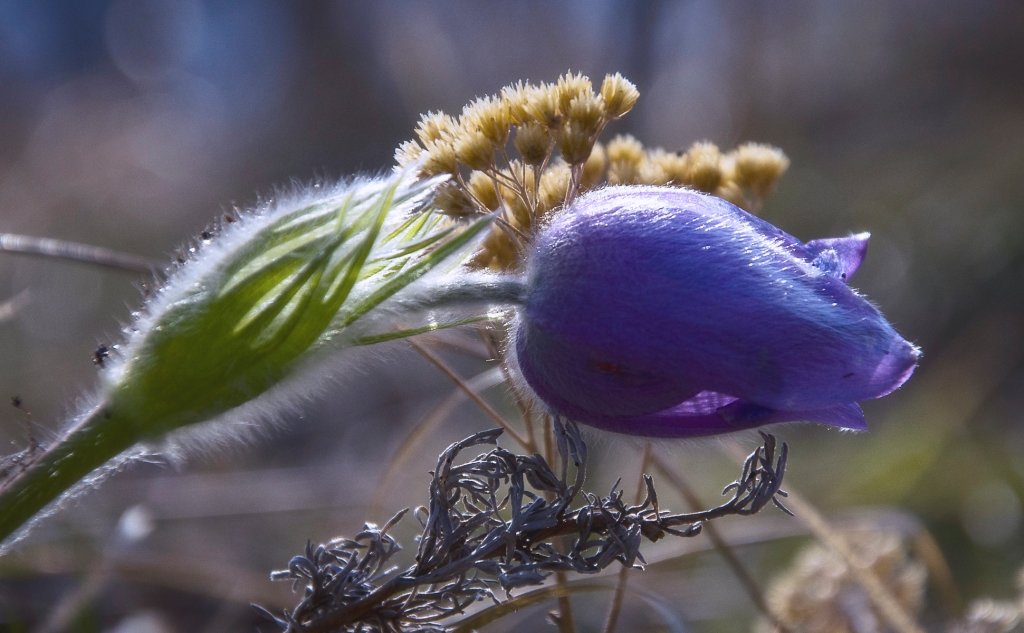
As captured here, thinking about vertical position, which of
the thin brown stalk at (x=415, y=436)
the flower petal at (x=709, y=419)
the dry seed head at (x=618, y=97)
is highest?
the dry seed head at (x=618, y=97)

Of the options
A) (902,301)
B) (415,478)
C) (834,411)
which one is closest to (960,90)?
(902,301)

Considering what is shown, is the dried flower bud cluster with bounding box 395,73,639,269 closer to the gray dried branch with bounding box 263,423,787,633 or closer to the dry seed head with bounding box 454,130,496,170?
the dry seed head with bounding box 454,130,496,170

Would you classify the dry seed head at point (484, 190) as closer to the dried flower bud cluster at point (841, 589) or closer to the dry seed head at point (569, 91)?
the dry seed head at point (569, 91)

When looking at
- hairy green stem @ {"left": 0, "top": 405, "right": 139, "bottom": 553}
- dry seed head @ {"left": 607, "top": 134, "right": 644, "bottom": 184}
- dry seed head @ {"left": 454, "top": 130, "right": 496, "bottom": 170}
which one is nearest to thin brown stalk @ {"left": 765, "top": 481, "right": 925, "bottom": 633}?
dry seed head @ {"left": 607, "top": 134, "right": 644, "bottom": 184}

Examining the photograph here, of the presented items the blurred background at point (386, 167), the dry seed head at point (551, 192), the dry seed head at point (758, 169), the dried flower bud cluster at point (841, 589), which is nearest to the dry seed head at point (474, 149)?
the dry seed head at point (551, 192)

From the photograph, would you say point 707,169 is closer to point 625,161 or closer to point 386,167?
point 625,161

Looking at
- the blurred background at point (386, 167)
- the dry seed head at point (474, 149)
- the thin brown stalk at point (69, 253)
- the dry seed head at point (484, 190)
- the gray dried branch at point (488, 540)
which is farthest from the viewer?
the blurred background at point (386, 167)
